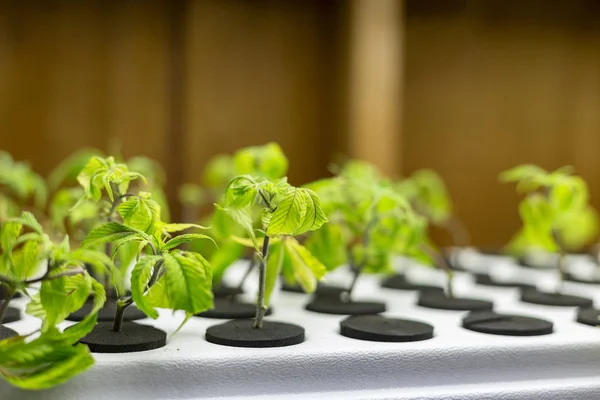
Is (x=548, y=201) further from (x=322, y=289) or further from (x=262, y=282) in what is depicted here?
(x=262, y=282)

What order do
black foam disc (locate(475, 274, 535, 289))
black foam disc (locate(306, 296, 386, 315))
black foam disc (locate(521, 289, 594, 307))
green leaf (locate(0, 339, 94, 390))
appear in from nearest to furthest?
green leaf (locate(0, 339, 94, 390)), black foam disc (locate(306, 296, 386, 315)), black foam disc (locate(521, 289, 594, 307)), black foam disc (locate(475, 274, 535, 289))

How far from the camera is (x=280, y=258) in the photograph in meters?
1.24

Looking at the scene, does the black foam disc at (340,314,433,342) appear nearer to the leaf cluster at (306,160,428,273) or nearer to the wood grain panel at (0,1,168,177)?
the leaf cluster at (306,160,428,273)

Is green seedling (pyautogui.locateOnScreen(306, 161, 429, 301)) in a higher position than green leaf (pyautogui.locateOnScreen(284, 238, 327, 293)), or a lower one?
higher

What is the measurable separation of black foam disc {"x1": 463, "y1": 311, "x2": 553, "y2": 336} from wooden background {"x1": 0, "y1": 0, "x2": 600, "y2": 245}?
1.58 meters

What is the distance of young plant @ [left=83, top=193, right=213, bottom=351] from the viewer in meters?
0.90

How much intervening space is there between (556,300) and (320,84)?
185 centimetres

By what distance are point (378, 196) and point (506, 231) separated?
2118mm

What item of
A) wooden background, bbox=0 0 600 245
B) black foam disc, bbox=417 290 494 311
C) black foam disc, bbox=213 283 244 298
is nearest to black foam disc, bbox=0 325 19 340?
black foam disc, bbox=213 283 244 298

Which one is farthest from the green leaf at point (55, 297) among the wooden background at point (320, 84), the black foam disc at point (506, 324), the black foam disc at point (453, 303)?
the wooden background at point (320, 84)

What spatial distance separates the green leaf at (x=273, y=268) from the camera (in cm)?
124

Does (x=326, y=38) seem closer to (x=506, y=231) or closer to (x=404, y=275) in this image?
(x=506, y=231)

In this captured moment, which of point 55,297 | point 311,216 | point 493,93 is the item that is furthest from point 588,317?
point 493,93

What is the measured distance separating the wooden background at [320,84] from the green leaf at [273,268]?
1.64m
